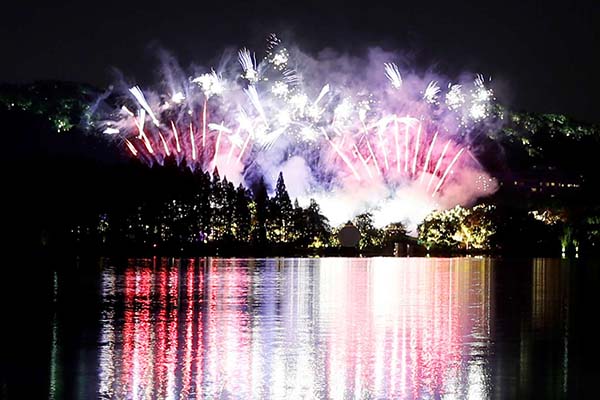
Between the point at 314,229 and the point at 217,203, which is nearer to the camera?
the point at 217,203

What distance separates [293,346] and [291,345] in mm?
193

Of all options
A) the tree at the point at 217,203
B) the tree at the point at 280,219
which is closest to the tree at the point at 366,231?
the tree at the point at 280,219

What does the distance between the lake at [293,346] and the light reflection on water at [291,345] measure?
0.04 m

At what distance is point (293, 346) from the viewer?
74.8ft

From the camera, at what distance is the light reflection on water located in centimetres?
1712

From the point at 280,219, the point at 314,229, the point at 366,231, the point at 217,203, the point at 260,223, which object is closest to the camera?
the point at 217,203

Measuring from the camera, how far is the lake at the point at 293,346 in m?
17.2

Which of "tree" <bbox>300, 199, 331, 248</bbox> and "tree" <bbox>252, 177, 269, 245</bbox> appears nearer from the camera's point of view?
"tree" <bbox>252, 177, 269, 245</bbox>

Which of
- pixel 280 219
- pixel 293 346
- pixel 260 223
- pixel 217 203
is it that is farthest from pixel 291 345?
pixel 280 219

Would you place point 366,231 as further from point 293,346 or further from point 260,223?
point 293,346

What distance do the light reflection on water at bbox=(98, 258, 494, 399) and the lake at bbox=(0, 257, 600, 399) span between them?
36 millimetres

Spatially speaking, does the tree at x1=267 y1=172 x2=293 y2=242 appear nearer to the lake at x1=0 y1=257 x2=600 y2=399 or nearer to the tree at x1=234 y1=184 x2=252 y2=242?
the tree at x1=234 y1=184 x2=252 y2=242

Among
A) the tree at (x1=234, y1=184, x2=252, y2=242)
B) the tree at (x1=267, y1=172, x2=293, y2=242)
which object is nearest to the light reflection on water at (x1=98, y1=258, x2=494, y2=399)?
the tree at (x1=234, y1=184, x2=252, y2=242)

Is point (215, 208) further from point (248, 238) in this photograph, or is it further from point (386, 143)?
point (386, 143)
